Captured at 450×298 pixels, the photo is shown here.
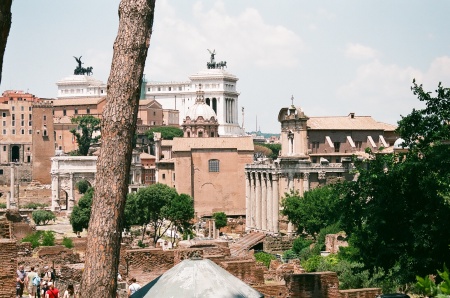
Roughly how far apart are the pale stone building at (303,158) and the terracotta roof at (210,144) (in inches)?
381

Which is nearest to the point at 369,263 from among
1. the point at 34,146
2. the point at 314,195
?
the point at 314,195

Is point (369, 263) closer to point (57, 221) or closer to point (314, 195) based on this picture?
point (314, 195)

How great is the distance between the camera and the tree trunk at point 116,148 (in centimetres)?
986

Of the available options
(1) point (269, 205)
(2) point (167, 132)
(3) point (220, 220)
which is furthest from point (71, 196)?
(2) point (167, 132)

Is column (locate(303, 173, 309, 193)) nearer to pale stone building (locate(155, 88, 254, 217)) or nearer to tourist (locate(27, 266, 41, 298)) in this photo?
pale stone building (locate(155, 88, 254, 217))

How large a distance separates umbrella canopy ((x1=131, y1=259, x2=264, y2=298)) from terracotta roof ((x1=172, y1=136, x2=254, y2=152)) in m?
63.4

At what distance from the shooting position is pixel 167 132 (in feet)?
374

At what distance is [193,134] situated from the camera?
279ft

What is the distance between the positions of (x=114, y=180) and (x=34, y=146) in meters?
95.4

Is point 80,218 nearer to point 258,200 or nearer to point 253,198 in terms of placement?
point 258,200

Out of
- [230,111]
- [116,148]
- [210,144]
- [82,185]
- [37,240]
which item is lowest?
[37,240]

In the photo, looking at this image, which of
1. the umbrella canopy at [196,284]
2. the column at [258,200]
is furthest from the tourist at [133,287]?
the column at [258,200]

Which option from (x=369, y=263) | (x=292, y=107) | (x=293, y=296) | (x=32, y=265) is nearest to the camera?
(x=293, y=296)

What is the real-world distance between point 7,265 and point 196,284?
2.72 metres
